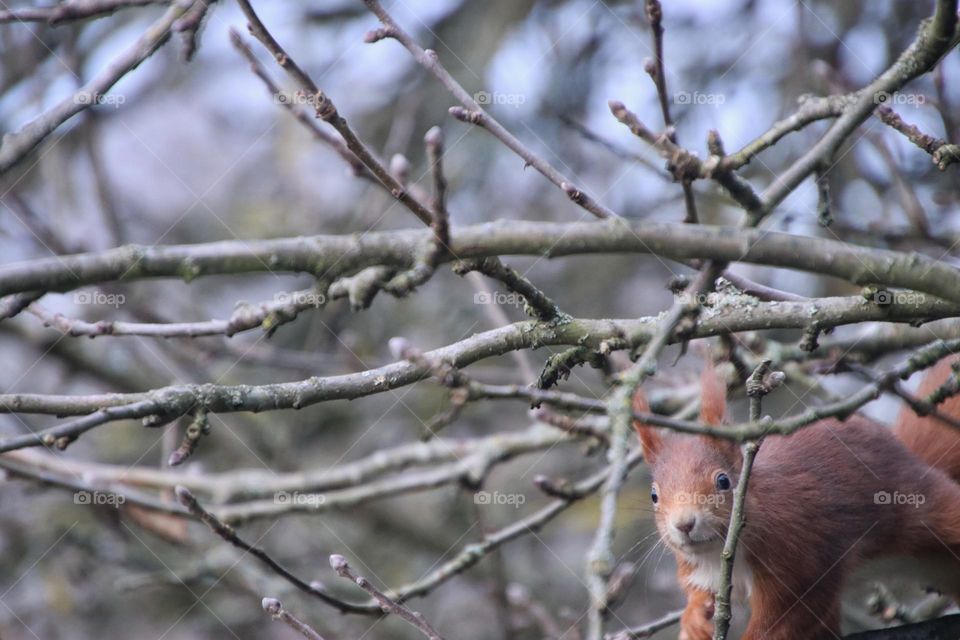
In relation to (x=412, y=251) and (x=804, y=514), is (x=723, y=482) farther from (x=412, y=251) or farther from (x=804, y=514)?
(x=412, y=251)

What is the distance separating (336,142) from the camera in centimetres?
245

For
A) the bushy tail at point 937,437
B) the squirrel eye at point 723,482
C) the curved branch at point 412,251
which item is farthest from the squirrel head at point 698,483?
the curved branch at point 412,251

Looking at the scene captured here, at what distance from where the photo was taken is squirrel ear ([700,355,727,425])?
2.62 m

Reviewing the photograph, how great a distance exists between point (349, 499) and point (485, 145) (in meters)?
2.20

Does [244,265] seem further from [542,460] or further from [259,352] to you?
[542,460]

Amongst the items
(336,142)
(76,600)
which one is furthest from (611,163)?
(76,600)

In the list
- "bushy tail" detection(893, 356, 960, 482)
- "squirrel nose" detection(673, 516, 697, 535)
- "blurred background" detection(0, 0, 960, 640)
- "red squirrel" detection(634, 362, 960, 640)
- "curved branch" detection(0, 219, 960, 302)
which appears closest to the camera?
"curved branch" detection(0, 219, 960, 302)

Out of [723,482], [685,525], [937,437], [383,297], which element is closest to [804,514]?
[723,482]

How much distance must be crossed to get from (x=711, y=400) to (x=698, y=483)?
241 mm

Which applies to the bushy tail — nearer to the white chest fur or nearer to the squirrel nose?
the white chest fur

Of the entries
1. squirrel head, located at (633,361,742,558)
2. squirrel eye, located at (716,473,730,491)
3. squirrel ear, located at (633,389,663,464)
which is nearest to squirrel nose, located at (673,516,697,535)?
squirrel head, located at (633,361,742,558)

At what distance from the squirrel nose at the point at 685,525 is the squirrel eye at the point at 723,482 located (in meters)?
0.17

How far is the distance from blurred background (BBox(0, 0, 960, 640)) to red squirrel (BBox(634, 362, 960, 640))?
108 centimetres

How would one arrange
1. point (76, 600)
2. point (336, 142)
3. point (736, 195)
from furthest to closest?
point (76, 600) → point (336, 142) → point (736, 195)
